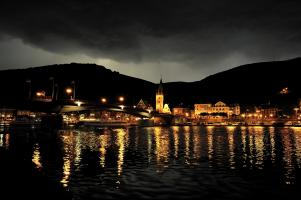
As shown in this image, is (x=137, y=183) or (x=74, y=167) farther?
(x=74, y=167)

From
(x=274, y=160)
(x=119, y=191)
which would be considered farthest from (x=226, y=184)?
(x=274, y=160)

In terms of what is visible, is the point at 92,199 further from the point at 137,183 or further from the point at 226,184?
the point at 226,184

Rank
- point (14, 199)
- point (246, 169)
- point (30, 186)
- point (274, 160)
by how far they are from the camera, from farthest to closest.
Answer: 1. point (274, 160)
2. point (246, 169)
3. point (30, 186)
4. point (14, 199)

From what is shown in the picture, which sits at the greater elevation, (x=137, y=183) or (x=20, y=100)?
(x=20, y=100)

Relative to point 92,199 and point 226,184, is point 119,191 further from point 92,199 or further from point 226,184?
point 226,184

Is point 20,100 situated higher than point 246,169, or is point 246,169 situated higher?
point 20,100

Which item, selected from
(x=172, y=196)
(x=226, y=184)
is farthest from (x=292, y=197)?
(x=172, y=196)

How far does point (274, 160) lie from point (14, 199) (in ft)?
101

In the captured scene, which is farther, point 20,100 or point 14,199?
point 20,100

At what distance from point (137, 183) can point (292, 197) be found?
1061 centimetres

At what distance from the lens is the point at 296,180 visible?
2630cm

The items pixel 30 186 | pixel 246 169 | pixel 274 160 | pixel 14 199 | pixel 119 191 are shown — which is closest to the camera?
pixel 14 199

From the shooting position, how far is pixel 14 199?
52.7ft

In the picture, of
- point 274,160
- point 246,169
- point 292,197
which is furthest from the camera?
point 274,160
